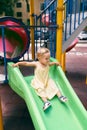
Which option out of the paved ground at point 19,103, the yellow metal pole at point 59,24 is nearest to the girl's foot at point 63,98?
the paved ground at point 19,103

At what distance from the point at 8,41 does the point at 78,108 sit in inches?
143

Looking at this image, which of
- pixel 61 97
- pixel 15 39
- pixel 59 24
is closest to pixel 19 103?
pixel 61 97

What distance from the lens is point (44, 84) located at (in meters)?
4.13

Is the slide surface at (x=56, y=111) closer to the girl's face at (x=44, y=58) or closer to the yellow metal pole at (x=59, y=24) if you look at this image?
the girl's face at (x=44, y=58)

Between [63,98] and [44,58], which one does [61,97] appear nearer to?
[63,98]

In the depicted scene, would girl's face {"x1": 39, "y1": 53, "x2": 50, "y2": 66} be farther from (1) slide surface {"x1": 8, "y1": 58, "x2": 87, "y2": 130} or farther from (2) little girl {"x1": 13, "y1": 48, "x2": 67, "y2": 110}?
(1) slide surface {"x1": 8, "y1": 58, "x2": 87, "y2": 130}

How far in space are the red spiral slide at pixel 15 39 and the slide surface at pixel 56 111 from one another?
1.94 metres

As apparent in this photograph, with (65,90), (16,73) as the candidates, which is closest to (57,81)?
(65,90)

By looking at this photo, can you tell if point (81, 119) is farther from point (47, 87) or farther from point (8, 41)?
point (8, 41)

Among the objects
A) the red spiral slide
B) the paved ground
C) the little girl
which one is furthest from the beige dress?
the red spiral slide

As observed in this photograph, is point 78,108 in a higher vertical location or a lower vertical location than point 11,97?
higher

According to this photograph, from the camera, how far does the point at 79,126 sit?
11.5 ft

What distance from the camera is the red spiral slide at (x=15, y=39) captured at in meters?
6.12

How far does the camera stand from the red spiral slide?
6121mm
